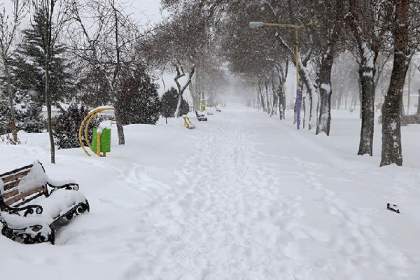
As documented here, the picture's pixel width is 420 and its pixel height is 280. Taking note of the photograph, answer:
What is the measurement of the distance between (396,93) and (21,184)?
9.63 meters

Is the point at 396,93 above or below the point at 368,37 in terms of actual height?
below

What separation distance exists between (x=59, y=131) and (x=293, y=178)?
33.4ft

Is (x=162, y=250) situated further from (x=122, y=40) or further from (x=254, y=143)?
(x=254, y=143)

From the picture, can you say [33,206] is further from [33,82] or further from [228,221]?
[33,82]

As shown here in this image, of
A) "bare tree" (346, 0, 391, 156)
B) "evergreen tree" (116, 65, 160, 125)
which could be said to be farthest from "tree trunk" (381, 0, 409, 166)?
"evergreen tree" (116, 65, 160, 125)

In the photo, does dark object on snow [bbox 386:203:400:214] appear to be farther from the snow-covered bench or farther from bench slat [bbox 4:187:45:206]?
bench slat [bbox 4:187:45:206]

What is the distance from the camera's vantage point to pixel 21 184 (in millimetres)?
6117

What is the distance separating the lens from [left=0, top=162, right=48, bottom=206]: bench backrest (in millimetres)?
5837

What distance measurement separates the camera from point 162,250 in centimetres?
575

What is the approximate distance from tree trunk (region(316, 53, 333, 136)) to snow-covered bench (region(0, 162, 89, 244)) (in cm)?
1591

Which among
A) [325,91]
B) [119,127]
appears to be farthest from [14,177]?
[325,91]

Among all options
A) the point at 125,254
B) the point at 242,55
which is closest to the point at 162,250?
the point at 125,254

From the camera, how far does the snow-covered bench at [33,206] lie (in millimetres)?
5387

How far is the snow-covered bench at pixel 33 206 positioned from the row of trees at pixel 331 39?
884 centimetres
